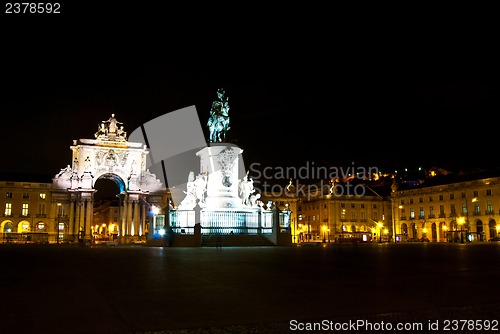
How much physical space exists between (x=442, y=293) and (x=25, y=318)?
6340 millimetres

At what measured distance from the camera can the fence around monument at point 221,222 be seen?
120 ft

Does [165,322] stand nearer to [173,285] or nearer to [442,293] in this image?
[173,285]

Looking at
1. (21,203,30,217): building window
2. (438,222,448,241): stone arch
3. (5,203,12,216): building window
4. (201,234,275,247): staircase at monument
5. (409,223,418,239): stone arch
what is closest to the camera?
(201,234,275,247): staircase at monument

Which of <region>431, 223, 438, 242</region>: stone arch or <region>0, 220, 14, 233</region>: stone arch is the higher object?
<region>0, 220, 14, 233</region>: stone arch

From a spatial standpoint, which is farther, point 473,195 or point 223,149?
point 473,195

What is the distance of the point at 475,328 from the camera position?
580 cm

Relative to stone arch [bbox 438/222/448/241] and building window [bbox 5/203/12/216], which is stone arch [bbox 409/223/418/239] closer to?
stone arch [bbox 438/222/448/241]

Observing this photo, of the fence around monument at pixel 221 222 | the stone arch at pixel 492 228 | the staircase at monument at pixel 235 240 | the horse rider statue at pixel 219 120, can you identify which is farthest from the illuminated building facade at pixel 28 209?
the stone arch at pixel 492 228

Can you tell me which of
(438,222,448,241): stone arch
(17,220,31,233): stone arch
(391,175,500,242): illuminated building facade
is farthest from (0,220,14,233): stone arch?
(438,222,448,241): stone arch

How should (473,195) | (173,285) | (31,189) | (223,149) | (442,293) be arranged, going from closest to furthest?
1. (442,293)
2. (173,285)
3. (223,149)
4. (473,195)
5. (31,189)

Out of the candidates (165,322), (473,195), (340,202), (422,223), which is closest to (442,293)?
(165,322)

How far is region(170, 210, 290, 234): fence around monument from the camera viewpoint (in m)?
36.7

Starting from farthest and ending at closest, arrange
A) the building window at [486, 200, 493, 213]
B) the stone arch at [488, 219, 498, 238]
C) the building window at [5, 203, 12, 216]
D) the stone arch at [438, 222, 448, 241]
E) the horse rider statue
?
the building window at [5, 203, 12, 216]
the stone arch at [438, 222, 448, 241]
the building window at [486, 200, 493, 213]
the stone arch at [488, 219, 498, 238]
the horse rider statue

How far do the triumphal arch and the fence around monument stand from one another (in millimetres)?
47633
